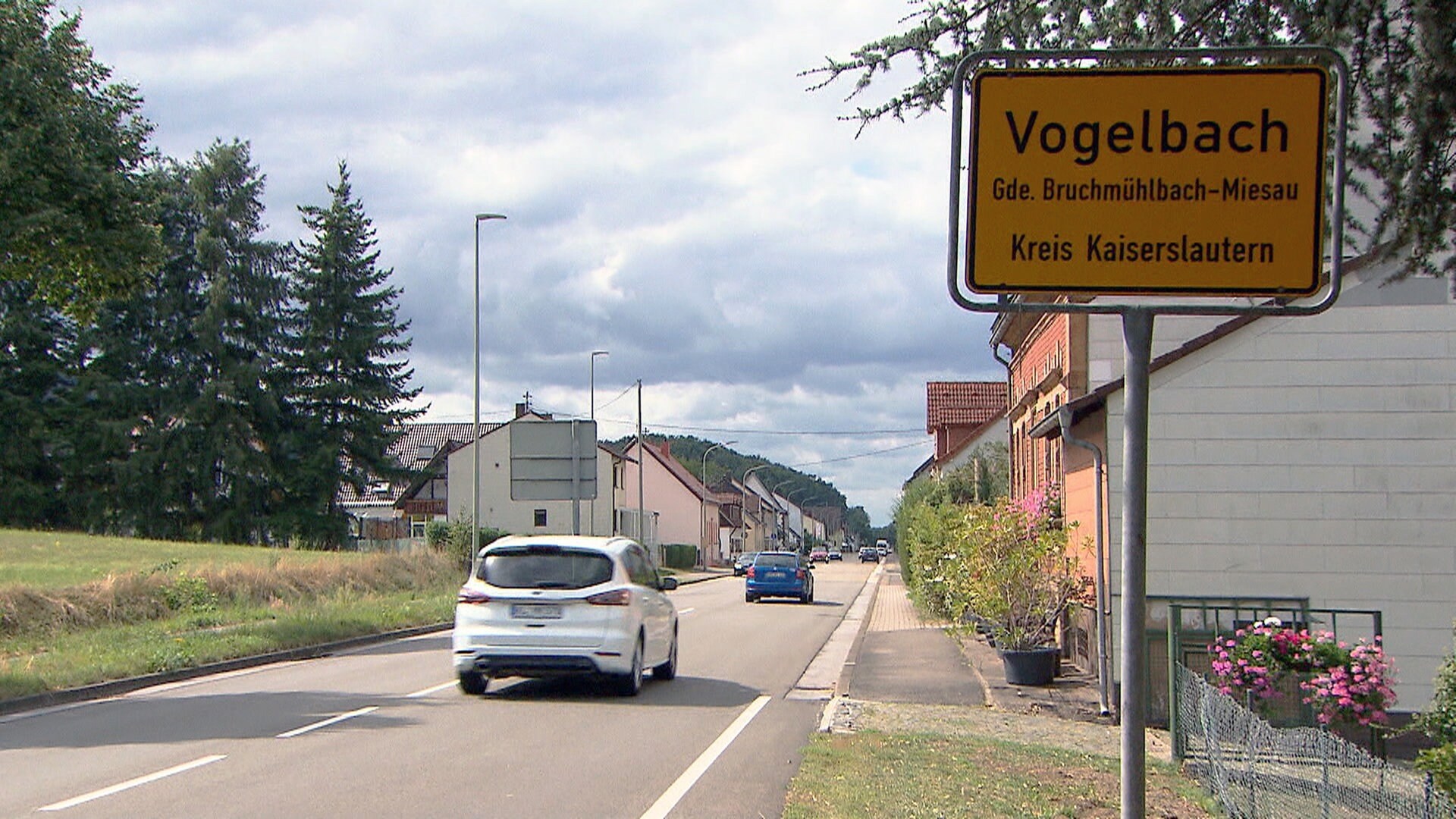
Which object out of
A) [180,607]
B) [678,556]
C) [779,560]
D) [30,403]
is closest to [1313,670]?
[180,607]

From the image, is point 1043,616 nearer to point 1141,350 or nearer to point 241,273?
point 1141,350

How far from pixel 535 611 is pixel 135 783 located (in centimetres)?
549

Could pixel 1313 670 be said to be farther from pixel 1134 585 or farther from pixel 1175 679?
pixel 1134 585

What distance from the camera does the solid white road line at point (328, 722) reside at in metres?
11.8

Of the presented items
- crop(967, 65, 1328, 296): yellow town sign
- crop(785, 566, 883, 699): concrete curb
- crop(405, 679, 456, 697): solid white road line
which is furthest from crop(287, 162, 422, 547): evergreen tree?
crop(967, 65, 1328, 296): yellow town sign

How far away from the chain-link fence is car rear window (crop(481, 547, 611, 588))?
6698 mm

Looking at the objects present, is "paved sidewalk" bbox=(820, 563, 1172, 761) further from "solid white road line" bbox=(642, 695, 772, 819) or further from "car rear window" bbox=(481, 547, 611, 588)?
"car rear window" bbox=(481, 547, 611, 588)

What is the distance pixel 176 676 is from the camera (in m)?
17.2

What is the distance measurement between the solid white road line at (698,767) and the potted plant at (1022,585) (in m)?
3.89

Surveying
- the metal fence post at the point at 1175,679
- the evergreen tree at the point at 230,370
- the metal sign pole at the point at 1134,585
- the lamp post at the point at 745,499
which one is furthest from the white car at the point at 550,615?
the lamp post at the point at 745,499

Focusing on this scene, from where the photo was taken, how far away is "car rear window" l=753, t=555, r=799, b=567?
3997 centimetres

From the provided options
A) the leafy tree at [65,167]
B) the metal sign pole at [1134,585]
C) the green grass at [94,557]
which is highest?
the leafy tree at [65,167]

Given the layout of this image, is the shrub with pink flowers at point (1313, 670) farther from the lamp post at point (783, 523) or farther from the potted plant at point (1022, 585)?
the lamp post at point (783, 523)

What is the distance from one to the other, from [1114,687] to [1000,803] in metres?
6.43
